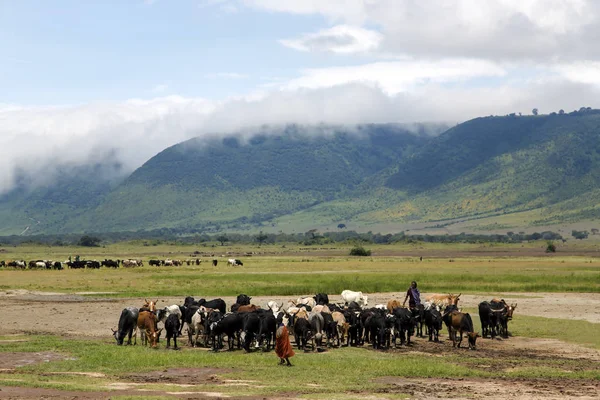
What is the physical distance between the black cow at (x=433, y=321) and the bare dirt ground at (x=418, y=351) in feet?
1.87

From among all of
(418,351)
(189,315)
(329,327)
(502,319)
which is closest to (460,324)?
(418,351)

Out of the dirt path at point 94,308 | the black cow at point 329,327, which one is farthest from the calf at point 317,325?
the dirt path at point 94,308

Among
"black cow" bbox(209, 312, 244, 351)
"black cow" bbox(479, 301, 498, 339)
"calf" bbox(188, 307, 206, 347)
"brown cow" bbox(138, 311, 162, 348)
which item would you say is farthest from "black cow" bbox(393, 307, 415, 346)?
"brown cow" bbox(138, 311, 162, 348)

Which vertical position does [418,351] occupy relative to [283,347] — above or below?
below

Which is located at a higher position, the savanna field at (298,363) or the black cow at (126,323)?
the black cow at (126,323)

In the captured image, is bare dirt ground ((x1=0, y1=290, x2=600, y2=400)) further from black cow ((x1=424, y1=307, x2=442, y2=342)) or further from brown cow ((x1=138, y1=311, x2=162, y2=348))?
brown cow ((x1=138, y1=311, x2=162, y2=348))

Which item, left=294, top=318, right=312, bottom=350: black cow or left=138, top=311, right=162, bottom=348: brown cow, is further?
left=138, top=311, right=162, bottom=348: brown cow

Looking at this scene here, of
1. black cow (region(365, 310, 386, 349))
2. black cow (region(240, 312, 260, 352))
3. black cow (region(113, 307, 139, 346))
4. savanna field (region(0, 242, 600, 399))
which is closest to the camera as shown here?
savanna field (region(0, 242, 600, 399))

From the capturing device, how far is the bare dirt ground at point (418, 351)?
20.2 metres

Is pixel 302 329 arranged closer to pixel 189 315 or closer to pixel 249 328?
pixel 249 328

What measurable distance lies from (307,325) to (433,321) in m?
5.10

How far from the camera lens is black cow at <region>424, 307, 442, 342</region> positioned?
31.1 metres

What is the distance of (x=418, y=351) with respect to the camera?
28.7m

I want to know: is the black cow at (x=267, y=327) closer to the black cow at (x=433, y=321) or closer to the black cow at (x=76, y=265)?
the black cow at (x=433, y=321)
